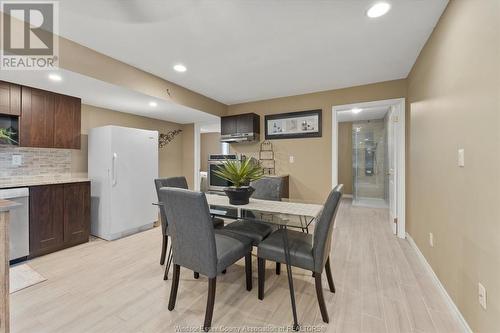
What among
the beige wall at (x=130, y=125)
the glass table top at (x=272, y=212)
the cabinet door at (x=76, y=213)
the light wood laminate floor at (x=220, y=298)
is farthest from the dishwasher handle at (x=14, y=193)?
the glass table top at (x=272, y=212)

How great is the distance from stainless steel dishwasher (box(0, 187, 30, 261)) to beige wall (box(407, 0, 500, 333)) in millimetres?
4020

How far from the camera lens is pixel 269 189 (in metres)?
2.71

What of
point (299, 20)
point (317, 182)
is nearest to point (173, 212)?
point (299, 20)

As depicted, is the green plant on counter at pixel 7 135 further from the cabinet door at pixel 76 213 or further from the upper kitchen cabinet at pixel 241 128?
the upper kitchen cabinet at pixel 241 128

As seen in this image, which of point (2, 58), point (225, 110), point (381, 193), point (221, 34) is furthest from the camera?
point (381, 193)

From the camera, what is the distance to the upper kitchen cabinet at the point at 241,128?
4215 millimetres

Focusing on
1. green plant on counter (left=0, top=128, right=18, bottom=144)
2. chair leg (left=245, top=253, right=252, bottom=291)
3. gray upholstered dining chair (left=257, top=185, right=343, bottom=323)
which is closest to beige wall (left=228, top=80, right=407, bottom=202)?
gray upholstered dining chair (left=257, top=185, right=343, bottom=323)

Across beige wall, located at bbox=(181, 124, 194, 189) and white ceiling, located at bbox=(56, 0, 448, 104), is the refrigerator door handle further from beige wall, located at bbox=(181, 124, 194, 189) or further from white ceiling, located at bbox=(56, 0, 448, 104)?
beige wall, located at bbox=(181, 124, 194, 189)

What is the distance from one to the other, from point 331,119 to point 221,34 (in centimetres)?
240

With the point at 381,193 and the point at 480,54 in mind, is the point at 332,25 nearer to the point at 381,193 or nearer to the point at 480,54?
the point at 480,54

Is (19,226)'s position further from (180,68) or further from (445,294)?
(445,294)

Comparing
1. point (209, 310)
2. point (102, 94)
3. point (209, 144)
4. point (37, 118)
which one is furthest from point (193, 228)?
point (209, 144)

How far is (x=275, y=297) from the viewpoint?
1838mm

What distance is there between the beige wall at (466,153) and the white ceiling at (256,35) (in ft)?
1.38
